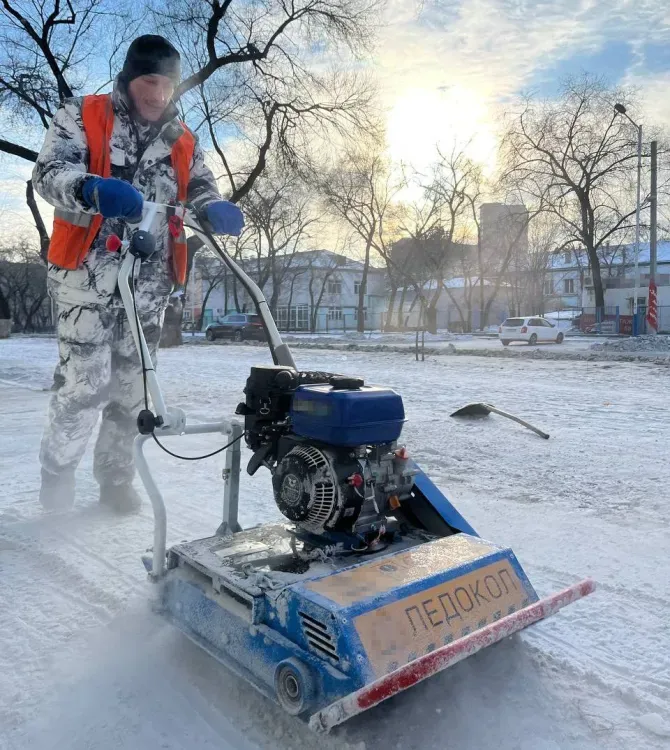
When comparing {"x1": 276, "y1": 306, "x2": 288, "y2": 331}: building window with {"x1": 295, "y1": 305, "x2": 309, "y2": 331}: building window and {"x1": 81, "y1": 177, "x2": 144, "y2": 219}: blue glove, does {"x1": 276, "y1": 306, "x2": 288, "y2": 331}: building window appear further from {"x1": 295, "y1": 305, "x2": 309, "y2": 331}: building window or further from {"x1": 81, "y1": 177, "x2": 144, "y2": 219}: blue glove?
{"x1": 81, "y1": 177, "x2": 144, "y2": 219}: blue glove

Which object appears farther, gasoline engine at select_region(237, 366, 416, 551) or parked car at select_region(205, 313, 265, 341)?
parked car at select_region(205, 313, 265, 341)

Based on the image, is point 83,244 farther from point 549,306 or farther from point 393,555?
point 549,306

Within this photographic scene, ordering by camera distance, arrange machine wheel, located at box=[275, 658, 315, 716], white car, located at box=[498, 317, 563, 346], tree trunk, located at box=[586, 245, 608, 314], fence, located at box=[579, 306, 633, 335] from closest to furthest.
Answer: machine wheel, located at box=[275, 658, 315, 716]
white car, located at box=[498, 317, 563, 346]
tree trunk, located at box=[586, 245, 608, 314]
fence, located at box=[579, 306, 633, 335]

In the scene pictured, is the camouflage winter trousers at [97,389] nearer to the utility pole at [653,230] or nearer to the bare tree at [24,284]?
the utility pole at [653,230]

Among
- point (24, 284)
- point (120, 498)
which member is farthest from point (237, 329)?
point (24, 284)

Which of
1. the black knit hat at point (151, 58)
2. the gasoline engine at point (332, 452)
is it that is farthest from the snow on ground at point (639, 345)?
the gasoline engine at point (332, 452)

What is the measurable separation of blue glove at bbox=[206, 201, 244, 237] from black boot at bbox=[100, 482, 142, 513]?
1.52 m

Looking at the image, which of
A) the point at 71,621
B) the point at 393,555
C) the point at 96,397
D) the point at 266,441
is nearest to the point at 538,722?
the point at 393,555

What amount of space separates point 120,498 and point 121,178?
1.65 metres

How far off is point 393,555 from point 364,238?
39.0m

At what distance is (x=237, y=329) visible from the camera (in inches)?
1236

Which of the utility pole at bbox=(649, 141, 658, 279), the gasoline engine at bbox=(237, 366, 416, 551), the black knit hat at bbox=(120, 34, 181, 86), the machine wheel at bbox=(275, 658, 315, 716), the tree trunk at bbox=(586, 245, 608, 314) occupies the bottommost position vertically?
the machine wheel at bbox=(275, 658, 315, 716)

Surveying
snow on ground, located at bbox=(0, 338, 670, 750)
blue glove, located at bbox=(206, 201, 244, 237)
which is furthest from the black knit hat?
snow on ground, located at bbox=(0, 338, 670, 750)

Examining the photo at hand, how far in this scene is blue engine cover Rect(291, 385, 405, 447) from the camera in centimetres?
209
